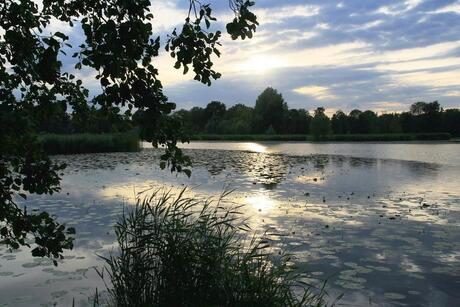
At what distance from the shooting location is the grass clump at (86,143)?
3991cm

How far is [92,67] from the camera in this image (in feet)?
10.2

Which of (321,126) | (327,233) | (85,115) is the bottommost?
(327,233)

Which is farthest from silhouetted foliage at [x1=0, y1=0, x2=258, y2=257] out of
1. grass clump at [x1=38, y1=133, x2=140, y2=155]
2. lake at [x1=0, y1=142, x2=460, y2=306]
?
grass clump at [x1=38, y1=133, x2=140, y2=155]

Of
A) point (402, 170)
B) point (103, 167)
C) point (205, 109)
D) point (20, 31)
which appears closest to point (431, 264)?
point (20, 31)

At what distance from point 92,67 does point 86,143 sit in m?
40.7

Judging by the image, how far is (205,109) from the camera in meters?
142

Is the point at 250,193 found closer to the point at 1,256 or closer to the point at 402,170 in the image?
the point at 1,256

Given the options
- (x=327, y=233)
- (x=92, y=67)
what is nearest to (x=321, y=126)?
(x=327, y=233)

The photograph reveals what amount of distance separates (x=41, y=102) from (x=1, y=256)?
607 cm

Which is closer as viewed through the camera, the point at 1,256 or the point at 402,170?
the point at 1,256

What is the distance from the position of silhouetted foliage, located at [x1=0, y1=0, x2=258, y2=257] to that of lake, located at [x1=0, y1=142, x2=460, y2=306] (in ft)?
11.1

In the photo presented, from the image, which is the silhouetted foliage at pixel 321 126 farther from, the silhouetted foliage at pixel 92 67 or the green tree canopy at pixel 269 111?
the silhouetted foliage at pixel 92 67

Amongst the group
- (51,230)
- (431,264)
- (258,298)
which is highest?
(51,230)

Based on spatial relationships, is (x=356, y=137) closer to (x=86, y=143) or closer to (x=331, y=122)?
(x=331, y=122)
